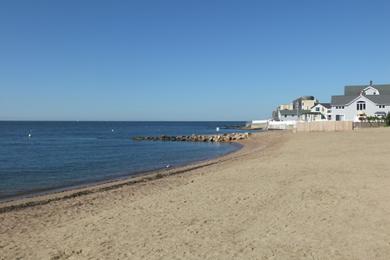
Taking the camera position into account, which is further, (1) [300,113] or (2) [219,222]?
(1) [300,113]

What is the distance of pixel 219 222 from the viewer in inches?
380

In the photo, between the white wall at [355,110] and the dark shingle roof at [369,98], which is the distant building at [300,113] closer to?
the dark shingle roof at [369,98]

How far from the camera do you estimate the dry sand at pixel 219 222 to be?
767 centimetres

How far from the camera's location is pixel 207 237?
8.48 m

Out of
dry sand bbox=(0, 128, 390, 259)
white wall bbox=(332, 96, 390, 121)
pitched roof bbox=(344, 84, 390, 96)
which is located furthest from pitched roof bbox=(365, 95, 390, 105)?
dry sand bbox=(0, 128, 390, 259)

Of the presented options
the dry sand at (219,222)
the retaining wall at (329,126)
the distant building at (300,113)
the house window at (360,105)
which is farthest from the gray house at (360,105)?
the dry sand at (219,222)

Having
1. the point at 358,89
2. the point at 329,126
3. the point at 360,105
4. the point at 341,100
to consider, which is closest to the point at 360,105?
the point at 360,105

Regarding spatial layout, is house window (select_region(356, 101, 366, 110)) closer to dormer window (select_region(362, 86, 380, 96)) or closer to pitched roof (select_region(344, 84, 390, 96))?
Answer: dormer window (select_region(362, 86, 380, 96))

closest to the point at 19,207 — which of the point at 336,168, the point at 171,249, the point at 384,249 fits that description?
the point at 171,249

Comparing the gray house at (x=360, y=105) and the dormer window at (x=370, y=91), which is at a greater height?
the dormer window at (x=370, y=91)

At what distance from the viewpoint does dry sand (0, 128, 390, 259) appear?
767 centimetres

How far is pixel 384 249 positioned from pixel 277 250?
2006mm

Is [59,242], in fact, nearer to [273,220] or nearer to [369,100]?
[273,220]

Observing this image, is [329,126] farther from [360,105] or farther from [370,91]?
[370,91]
